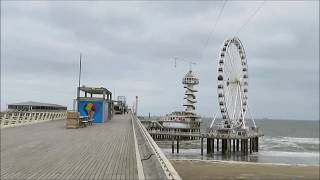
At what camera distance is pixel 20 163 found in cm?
1212

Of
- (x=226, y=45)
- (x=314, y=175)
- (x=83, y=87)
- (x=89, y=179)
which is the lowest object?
(x=314, y=175)

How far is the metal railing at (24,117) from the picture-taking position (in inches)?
1163

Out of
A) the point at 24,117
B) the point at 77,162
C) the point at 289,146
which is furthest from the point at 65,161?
the point at 289,146

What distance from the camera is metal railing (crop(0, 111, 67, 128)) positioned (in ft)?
96.9

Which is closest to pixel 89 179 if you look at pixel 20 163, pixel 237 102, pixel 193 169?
pixel 20 163

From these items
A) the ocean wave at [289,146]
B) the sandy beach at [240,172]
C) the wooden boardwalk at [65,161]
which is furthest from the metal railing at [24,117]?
the ocean wave at [289,146]

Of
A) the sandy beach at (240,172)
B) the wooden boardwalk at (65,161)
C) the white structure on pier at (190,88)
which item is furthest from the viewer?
the white structure on pier at (190,88)

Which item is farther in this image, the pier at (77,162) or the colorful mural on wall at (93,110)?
the colorful mural on wall at (93,110)

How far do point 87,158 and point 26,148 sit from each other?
3.79 m

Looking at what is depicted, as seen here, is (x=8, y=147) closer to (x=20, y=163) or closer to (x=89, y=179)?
(x=20, y=163)

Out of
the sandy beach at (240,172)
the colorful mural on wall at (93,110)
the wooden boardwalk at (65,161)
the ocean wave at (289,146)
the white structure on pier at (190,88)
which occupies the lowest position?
the ocean wave at (289,146)

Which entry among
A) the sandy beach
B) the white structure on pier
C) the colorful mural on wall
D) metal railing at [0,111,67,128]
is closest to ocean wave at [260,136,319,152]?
the white structure on pier

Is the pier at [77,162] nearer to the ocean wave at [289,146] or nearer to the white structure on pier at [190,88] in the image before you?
the ocean wave at [289,146]

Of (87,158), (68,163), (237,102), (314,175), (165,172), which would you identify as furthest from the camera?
(237,102)
